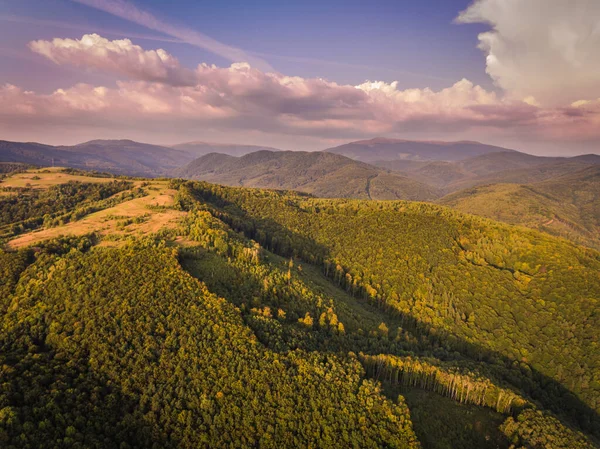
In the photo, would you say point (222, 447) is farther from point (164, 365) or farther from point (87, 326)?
point (87, 326)

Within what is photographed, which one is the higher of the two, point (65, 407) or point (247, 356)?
point (247, 356)

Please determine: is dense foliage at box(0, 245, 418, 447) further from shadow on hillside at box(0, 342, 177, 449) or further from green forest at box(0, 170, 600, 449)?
green forest at box(0, 170, 600, 449)

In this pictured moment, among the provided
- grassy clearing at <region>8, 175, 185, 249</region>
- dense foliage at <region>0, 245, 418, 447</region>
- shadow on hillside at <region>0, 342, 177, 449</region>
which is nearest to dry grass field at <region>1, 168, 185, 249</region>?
grassy clearing at <region>8, 175, 185, 249</region>

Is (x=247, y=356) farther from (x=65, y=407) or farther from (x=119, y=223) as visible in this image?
(x=119, y=223)

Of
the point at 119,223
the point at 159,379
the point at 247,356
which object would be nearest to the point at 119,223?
the point at 119,223

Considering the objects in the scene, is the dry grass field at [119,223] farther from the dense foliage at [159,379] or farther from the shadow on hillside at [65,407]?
the shadow on hillside at [65,407]

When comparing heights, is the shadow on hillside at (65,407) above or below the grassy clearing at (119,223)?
below

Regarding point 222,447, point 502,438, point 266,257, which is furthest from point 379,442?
point 266,257

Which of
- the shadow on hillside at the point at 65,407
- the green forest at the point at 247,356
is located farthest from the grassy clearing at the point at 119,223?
the shadow on hillside at the point at 65,407

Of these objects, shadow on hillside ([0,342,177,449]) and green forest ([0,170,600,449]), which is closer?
shadow on hillside ([0,342,177,449])
